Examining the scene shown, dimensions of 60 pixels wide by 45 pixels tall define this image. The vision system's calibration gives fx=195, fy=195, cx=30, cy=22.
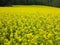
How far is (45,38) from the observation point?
7.68 m

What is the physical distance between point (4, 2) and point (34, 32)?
36246 millimetres

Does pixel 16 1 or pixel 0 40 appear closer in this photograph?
pixel 0 40

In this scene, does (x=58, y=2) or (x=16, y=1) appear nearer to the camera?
(x=16, y=1)

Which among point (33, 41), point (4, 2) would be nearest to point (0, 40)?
point (33, 41)

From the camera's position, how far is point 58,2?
216 ft

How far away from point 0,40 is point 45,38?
1.80 m

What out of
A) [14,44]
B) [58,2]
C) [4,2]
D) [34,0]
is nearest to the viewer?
[14,44]

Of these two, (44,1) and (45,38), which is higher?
(45,38)

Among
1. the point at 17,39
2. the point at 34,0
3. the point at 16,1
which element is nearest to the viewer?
the point at 17,39

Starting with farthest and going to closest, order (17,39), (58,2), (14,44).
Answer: (58,2) < (17,39) < (14,44)

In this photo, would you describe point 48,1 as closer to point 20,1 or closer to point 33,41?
point 20,1

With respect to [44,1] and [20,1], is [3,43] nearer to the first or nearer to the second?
[20,1]

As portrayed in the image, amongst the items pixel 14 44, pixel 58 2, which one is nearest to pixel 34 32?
pixel 14 44

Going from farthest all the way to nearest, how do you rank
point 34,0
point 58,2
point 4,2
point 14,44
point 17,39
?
1. point 58,2
2. point 34,0
3. point 4,2
4. point 17,39
5. point 14,44
